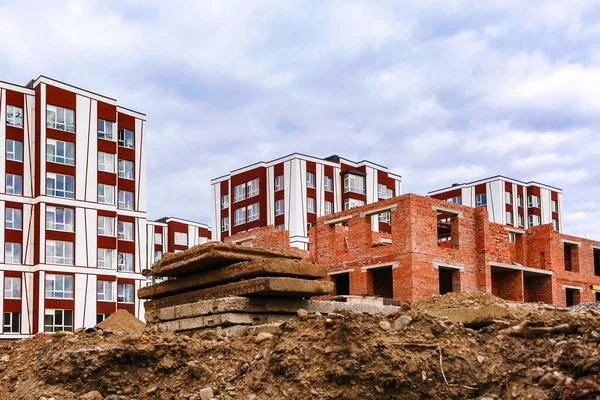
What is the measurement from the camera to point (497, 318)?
781cm

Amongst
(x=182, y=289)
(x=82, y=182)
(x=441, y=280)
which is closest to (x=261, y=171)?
(x=82, y=182)

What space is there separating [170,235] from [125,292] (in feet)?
87.9

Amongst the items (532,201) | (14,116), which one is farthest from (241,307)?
(532,201)

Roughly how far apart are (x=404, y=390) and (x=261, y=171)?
51.4 m

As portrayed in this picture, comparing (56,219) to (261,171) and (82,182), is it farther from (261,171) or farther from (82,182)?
(261,171)

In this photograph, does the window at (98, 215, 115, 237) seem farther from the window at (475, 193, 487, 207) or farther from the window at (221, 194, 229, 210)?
the window at (475, 193, 487, 207)

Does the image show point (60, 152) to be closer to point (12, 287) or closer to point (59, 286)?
point (59, 286)

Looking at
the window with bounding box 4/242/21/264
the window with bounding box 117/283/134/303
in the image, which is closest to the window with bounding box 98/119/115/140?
the window with bounding box 4/242/21/264

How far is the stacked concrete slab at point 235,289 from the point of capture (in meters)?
9.54

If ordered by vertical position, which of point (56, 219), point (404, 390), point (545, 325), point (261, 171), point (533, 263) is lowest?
point (404, 390)

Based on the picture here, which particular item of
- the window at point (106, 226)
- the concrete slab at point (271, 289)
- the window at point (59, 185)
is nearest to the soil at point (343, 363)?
the concrete slab at point (271, 289)

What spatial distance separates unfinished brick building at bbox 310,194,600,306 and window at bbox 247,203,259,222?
1018 inches

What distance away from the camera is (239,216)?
5838cm

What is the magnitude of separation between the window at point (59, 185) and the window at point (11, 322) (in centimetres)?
713
